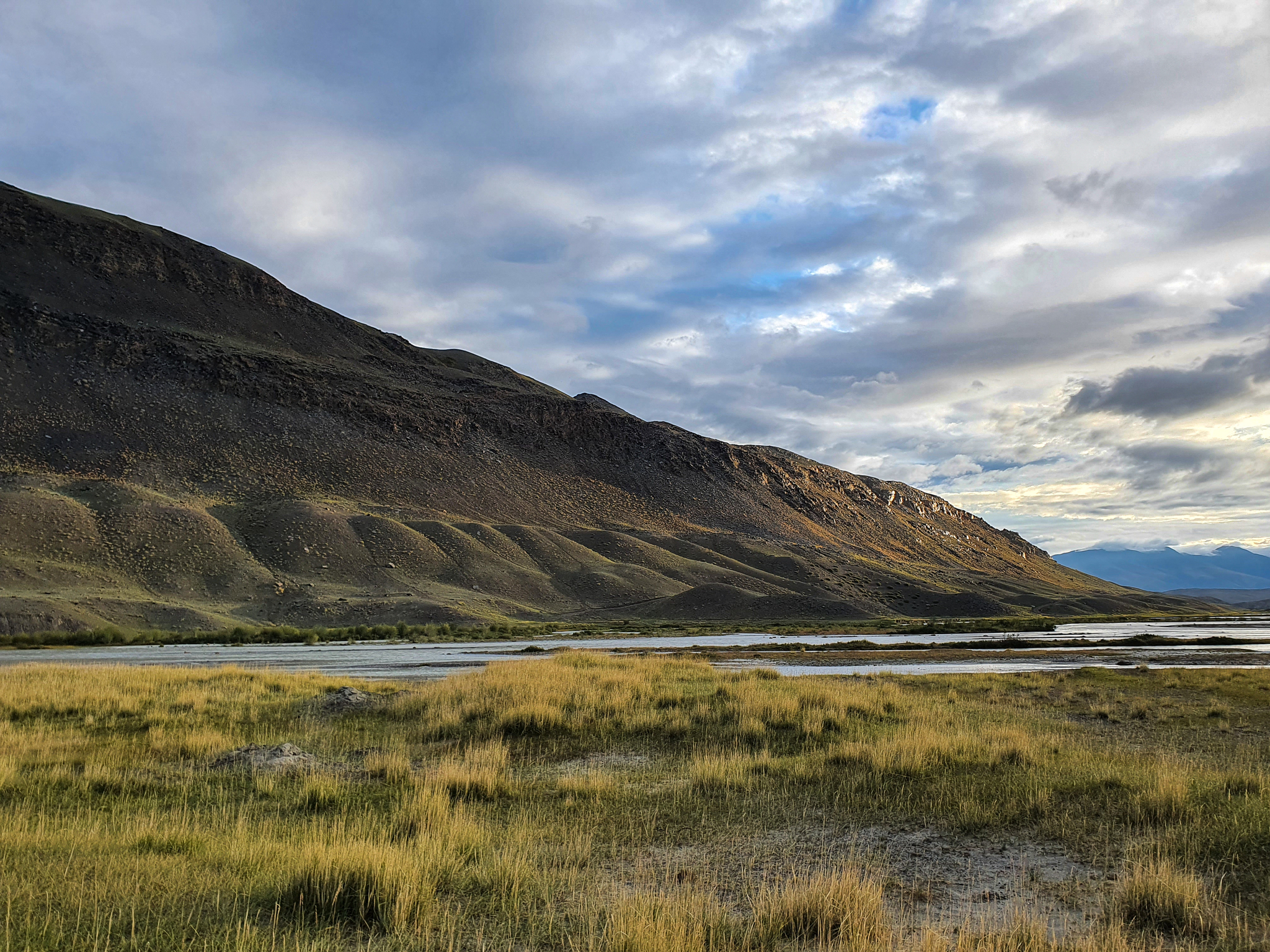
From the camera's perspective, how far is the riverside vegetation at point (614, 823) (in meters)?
5.91

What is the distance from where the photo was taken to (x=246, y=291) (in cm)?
14100

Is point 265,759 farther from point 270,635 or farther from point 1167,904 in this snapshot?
point 270,635

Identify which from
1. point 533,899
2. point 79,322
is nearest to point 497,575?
point 79,322

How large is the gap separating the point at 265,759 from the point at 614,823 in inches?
241

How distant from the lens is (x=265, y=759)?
12.2 m

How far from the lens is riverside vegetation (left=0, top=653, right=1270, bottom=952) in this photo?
19.4 ft

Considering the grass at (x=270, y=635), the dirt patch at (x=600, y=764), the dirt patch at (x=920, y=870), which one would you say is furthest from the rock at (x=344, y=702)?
the grass at (x=270, y=635)

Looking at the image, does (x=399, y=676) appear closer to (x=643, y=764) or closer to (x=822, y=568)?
(x=643, y=764)

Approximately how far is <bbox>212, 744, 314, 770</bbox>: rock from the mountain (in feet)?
166

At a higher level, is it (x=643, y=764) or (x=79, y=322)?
(x=79, y=322)

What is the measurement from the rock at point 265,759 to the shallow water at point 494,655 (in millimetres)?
13673

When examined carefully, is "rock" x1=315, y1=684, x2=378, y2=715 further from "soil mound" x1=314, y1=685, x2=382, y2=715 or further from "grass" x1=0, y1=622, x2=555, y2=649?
"grass" x1=0, y1=622, x2=555, y2=649

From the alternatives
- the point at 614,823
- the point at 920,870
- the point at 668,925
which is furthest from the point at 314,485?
the point at 668,925

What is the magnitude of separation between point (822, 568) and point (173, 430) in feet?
291
